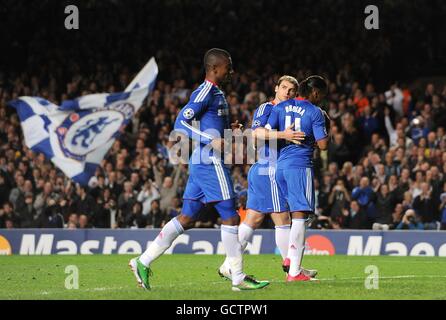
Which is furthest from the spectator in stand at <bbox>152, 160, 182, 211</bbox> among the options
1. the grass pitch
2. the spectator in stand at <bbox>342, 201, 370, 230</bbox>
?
the spectator in stand at <bbox>342, 201, 370, 230</bbox>

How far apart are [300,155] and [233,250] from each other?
170 cm

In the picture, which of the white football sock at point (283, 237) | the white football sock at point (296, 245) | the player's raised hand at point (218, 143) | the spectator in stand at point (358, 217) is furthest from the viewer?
the spectator in stand at point (358, 217)

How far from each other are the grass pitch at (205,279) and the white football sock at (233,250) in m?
0.24

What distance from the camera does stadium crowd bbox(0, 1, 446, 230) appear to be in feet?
66.2

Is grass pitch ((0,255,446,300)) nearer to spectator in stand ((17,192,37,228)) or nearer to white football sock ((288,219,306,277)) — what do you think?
white football sock ((288,219,306,277))

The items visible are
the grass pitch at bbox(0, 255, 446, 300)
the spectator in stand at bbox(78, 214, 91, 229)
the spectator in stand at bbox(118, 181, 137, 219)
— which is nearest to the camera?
the grass pitch at bbox(0, 255, 446, 300)

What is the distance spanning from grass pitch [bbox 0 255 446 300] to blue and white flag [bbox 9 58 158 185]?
11.3 ft

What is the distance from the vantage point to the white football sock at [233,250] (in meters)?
10.3

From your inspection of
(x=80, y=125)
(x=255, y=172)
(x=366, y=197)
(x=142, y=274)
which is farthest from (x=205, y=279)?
(x=80, y=125)

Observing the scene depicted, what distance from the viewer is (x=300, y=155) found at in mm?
11508

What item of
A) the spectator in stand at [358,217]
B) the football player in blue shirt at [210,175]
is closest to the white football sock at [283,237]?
the football player in blue shirt at [210,175]

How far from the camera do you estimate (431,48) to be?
2775 cm

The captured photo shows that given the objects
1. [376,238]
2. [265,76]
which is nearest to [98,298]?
[376,238]

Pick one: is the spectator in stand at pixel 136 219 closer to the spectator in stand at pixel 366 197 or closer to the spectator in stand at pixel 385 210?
the spectator in stand at pixel 366 197
